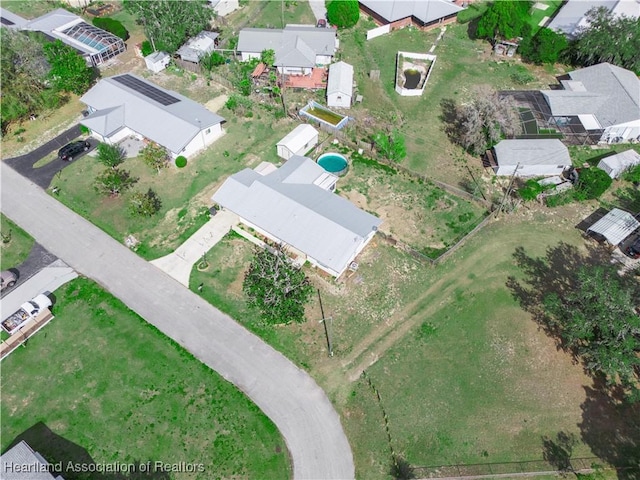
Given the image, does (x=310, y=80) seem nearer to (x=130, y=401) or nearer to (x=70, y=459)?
(x=130, y=401)

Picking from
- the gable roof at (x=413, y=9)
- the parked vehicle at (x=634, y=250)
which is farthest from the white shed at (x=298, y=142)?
the parked vehicle at (x=634, y=250)

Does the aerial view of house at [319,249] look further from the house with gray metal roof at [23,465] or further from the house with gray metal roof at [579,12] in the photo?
the house with gray metal roof at [579,12]

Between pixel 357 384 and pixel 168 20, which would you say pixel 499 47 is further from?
pixel 357 384

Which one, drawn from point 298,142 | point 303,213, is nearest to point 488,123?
point 298,142

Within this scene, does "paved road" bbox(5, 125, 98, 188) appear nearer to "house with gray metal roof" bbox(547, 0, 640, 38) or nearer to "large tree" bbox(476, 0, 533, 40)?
"large tree" bbox(476, 0, 533, 40)

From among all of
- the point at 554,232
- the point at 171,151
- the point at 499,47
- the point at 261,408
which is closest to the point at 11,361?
the point at 261,408

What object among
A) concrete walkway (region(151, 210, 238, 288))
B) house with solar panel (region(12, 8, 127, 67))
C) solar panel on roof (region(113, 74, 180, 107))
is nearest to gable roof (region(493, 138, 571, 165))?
concrete walkway (region(151, 210, 238, 288))
